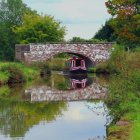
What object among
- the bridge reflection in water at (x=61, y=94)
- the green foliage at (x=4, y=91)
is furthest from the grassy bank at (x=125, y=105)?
the green foliage at (x=4, y=91)

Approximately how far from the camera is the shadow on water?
2061 cm

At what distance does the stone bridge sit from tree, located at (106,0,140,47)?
2861 cm

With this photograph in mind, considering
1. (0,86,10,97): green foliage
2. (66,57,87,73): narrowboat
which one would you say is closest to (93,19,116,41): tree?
(66,57,87,73): narrowboat

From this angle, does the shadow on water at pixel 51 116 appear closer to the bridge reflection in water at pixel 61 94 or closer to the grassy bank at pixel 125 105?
the bridge reflection in water at pixel 61 94

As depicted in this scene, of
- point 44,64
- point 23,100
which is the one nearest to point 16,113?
point 23,100

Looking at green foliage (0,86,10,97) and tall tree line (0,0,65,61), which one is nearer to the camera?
green foliage (0,86,10,97)

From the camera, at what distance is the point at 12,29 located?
266 feet

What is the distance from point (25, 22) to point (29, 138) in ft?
195

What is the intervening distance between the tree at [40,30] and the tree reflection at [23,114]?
4411 cm

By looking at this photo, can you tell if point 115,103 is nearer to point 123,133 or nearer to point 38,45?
point 123,133

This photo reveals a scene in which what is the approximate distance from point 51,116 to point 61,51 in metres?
40.5

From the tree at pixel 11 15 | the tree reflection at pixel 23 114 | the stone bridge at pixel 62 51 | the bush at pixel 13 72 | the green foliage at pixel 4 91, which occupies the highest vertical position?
the tree at pixel 11 15

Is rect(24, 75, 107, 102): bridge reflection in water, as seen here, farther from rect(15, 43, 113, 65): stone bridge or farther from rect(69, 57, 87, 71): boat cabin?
rect(69, 57, 87, 71): boat cabin

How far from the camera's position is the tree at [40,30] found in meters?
76.1
